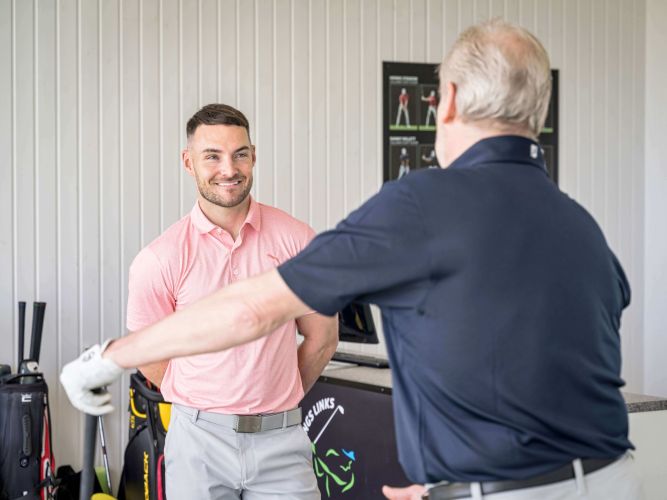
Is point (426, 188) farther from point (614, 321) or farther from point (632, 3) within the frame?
point (632, 3)

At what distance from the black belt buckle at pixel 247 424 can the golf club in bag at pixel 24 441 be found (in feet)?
5.98

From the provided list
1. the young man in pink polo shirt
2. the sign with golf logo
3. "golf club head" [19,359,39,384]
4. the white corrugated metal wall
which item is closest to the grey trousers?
the young man in pink polo shirt

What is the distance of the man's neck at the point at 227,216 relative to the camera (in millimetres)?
2746

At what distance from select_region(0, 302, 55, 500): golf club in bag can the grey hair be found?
10.1ft

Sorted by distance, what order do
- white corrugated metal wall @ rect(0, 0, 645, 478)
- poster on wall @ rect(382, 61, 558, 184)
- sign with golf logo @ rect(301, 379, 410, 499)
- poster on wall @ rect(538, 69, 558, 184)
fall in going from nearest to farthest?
sign with golf logo @ rect(301, 379, 410, 499) < white corrugated metal wall @ rect(0, 0, 645, 478) < poster on wall @ rect(382, 61, 558, 184) < poster on wall @ rect(538, 69, 558, 184)

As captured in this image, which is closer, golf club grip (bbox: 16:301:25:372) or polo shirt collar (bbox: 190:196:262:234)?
polo shirt collar (bbox: 190:196:262:234)

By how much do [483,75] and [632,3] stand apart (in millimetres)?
4910

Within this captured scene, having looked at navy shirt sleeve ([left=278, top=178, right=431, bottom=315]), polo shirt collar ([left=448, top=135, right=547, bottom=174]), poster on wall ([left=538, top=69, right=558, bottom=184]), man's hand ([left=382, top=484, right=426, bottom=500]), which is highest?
poster on wall ([left=538, top=69, right=558, bottom=184])

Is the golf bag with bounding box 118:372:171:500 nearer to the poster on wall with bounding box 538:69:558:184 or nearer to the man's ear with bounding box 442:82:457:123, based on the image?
the man's ear with bounding box 442:82:457:123

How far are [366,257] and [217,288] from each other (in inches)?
53.4

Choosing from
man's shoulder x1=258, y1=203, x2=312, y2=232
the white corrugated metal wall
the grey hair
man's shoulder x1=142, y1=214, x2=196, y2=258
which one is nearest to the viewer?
the grey hair

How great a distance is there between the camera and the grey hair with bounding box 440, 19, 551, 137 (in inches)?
Answer: 56.8

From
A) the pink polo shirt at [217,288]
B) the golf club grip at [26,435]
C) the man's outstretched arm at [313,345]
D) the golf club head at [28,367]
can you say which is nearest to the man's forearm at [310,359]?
the man's outstretched arm at [313,345]

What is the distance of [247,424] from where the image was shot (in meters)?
2.54
